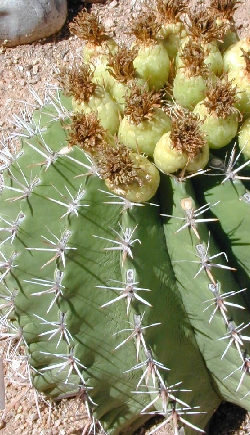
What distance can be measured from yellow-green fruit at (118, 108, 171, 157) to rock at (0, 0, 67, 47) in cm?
275

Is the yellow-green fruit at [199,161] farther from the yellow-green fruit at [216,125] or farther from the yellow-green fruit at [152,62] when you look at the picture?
the yellow-green fruit at [152,62]

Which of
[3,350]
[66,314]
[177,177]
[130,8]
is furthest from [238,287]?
[130,8]

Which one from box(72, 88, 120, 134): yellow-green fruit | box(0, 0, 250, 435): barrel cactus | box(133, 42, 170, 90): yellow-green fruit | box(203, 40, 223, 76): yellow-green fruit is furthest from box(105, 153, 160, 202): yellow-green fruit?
box(203, 40, 223, 76): yellow-green fruit

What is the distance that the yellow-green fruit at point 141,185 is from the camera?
57.2 inches

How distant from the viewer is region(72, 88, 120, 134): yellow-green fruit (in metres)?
1.58

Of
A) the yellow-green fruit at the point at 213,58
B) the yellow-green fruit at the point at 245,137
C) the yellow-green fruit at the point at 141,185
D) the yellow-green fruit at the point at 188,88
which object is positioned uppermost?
the yellow-green fruit at the point at 213,58

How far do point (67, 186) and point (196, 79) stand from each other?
0.54 m

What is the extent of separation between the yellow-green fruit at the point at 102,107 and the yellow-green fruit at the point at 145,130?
77 mm

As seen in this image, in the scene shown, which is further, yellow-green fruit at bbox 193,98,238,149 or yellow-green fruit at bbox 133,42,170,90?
yellow-green fruit at bbox 133,42,170,90

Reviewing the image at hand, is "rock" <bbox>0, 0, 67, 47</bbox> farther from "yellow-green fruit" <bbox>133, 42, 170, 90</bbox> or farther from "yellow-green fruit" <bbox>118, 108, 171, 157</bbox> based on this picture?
"yellow-green fruit" <bbox>118, 108, 171, 157</bbox>

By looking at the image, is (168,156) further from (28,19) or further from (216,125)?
(28,19)

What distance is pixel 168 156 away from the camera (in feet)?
4.75

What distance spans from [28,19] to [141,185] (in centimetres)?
295

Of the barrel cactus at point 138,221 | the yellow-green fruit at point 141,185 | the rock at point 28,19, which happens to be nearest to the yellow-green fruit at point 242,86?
the barrel cactus at point 138,221
